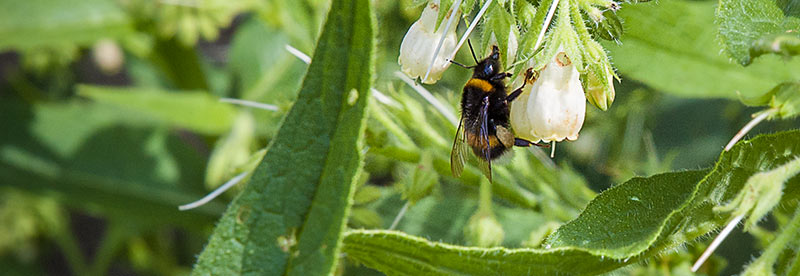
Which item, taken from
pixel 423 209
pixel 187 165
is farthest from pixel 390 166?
pixel 187 165

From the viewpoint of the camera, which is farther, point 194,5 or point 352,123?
point 194,5

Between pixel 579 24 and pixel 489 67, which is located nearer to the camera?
pixel 579 24

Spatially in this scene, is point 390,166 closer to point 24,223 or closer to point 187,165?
point 187,165

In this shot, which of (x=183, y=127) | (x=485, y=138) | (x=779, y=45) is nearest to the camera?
(x=779, y=45)

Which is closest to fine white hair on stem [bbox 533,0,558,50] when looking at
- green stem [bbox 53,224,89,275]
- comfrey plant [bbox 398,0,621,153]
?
comfrey plant [bbox 398,0,621,153]

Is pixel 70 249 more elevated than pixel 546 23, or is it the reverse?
pixel 546 23

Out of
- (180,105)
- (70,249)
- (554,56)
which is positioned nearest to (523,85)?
(554,56)

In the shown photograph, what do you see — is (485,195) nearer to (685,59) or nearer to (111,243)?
(685,59)

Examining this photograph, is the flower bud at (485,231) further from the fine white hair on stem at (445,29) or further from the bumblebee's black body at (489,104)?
the fine white hair on stem at (445,29)
